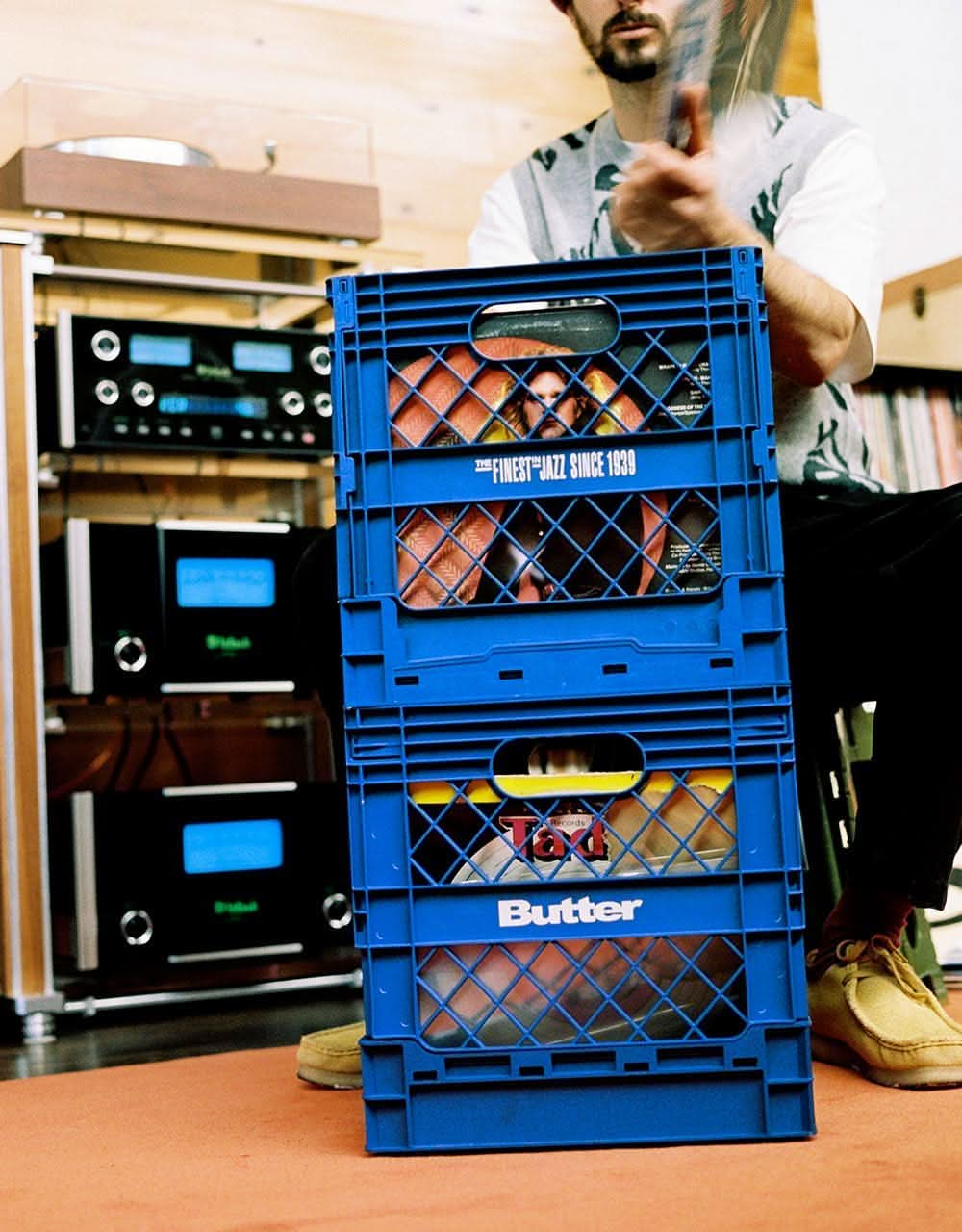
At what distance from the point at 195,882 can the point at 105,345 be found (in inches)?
30.2

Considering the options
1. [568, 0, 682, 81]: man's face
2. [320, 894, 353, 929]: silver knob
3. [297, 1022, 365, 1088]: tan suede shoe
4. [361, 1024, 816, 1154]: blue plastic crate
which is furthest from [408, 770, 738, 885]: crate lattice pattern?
[320, 894, 353, 929]: silver knob

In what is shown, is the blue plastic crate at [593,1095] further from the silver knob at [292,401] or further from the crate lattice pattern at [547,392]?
the silver knob at [292,401]

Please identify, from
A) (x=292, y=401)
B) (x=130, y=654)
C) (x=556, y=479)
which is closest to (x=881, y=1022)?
(x=556, y=479)

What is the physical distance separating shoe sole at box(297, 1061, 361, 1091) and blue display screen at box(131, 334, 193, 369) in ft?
3.94

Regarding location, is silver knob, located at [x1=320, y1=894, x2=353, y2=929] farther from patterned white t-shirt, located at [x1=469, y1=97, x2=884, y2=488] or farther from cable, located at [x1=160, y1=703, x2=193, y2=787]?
patterned white t-shirt, located at [x1=469, y1=97, x2=884, y2=488]

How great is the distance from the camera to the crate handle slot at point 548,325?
1177mm

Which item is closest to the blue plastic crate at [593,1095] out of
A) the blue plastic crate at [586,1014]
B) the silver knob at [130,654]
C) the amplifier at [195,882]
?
the blue plastic crate at [586,1014]

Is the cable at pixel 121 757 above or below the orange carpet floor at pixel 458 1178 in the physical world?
above

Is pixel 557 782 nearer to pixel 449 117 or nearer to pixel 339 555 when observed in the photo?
pixel 339 555

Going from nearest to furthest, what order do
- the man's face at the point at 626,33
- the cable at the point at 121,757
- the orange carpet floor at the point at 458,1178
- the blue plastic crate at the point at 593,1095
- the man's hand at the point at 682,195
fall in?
the orange carpet floor at the point at 458,1178 < the blue plastic crate at the point at 593,1095 < the man's hand at the point at 682,195 < the man's face at the point at 626,33 < the cable at the point at 121,757

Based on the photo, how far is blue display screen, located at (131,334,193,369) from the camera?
7.75 ft

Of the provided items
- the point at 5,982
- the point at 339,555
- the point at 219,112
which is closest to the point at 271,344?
the point at 219,112

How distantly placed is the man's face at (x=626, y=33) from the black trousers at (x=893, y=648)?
49cm

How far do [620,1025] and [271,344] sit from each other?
1548 mm
